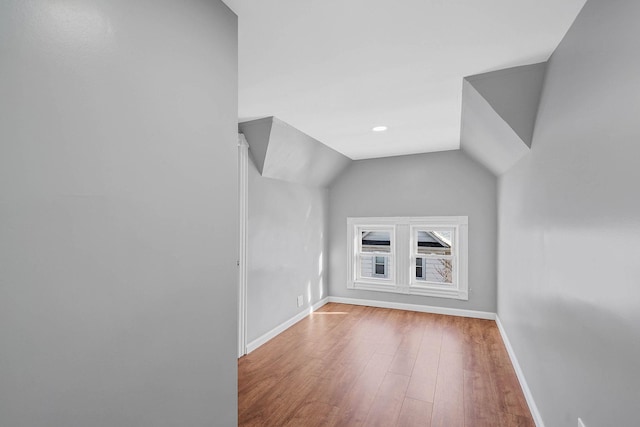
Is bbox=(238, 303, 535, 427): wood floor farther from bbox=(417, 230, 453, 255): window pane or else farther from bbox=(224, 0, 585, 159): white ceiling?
bbox=(224, 0, 585, 159): white ceiling

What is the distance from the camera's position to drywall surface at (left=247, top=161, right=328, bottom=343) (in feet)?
10.6

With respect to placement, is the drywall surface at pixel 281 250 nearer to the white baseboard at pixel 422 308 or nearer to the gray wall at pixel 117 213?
the white baseboard at pixel 422 308

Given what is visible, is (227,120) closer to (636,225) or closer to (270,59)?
(270,59)

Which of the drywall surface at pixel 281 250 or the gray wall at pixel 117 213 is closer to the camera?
the gray wall at pixel 117 213

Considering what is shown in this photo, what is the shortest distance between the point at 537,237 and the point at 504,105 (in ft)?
2.98

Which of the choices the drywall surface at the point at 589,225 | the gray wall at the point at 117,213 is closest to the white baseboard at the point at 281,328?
the gray wall at the point at 117,213

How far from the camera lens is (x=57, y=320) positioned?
31.4 inches

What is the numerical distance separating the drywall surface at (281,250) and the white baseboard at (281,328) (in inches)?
1.8

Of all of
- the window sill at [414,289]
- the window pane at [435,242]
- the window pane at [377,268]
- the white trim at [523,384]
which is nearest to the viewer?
the white trim at [523,384]

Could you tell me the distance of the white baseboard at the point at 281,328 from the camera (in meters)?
3.19

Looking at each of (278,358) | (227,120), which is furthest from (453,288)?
(227,120)

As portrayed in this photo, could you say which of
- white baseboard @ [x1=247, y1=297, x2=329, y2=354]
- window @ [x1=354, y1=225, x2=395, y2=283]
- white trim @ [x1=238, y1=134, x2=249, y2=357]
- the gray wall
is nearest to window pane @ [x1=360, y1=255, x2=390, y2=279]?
window @ [x1=354, y1=225, x2=395, y2=283]

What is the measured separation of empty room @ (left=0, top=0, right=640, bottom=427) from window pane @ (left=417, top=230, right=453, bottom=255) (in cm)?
122

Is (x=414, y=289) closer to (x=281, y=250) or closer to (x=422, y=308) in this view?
(x=422, y=308)
